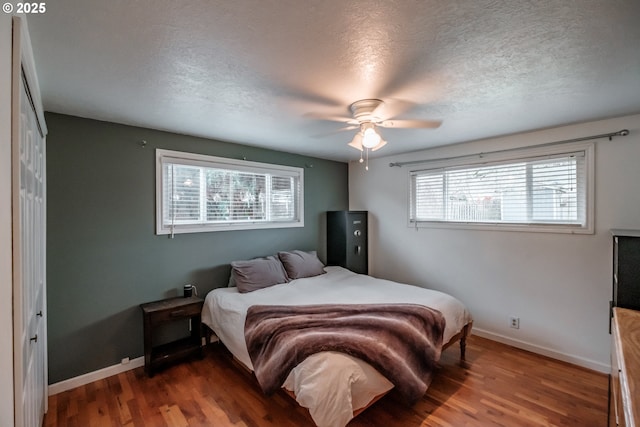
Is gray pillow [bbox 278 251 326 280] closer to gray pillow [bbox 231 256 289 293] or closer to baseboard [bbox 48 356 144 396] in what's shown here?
gray pillow [bbox 231 256 289 293]

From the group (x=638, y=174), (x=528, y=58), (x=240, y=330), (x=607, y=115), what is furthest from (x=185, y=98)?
(x=638, y=174)

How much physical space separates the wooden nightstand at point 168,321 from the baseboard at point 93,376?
220mm

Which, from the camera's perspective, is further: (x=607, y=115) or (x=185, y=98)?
(x=607, y=115)

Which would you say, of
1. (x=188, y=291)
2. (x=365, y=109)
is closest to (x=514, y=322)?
(x=365, y=109)

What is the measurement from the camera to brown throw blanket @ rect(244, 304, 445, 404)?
1951mm

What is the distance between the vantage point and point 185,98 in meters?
2.17

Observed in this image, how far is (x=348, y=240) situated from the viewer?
171 inches

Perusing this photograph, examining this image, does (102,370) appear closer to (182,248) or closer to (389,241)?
(182,248)

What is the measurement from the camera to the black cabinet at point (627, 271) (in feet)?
6.21

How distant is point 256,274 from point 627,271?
10.3 ft

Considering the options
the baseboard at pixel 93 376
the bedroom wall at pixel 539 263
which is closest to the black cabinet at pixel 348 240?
the bedroom wall at pixel 539 263

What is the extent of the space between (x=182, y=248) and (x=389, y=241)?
2.88 m

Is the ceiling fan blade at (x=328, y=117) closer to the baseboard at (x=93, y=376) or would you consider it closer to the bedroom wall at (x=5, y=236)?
the bedroom wall at (x=5, y=236)

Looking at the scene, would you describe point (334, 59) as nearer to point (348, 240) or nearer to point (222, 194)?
point (222, 194)
